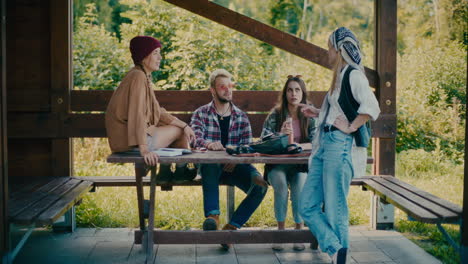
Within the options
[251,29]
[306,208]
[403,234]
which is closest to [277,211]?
[306,208]

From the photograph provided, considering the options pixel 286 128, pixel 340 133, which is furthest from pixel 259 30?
pixel 340 133

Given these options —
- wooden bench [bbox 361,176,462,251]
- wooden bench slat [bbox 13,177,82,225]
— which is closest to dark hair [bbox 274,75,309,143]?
wooden bench [bbox 361,176,462,251]

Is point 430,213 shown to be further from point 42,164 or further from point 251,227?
point 42,164

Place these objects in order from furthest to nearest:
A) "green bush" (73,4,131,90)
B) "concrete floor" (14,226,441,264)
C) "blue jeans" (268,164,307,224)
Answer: "green bush" (73,4,131,90), "blue jeans" (268,164,307,224), "concrete floor" (14,226,441,264)

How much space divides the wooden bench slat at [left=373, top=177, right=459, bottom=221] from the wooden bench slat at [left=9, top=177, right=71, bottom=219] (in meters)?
2.79

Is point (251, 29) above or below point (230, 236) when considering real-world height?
above

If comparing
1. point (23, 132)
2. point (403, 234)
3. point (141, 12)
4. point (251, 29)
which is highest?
point (141, 12)

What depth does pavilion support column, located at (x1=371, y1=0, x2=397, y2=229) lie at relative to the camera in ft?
17.7

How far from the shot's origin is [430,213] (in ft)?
11.9

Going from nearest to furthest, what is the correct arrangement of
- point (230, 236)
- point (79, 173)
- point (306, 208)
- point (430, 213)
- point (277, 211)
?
point (430, 213)
point (306, 208)
point (230, 236)
point (277, 211)
point (79, 173)

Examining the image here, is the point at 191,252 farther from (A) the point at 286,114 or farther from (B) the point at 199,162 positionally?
(A) the point at 286,114

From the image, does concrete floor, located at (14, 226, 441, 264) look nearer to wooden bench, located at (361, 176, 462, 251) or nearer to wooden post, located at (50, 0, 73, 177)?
wooden bench, located at (361, 176, 462, 251)

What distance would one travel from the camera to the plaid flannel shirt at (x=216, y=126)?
16.3ft

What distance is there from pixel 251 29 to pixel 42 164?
246cm
